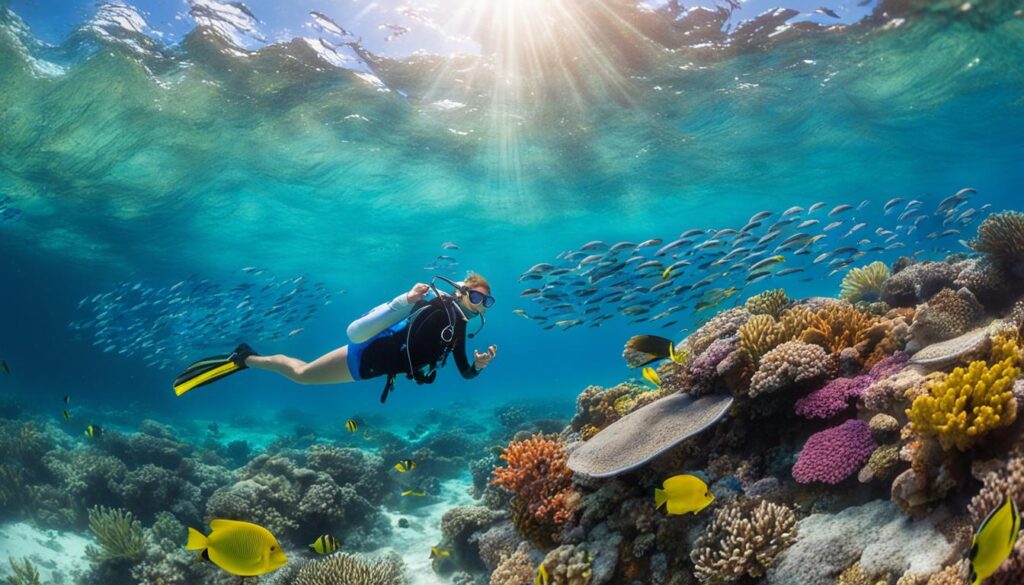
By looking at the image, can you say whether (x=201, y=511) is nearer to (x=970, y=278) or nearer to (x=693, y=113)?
(x=970, y=278)

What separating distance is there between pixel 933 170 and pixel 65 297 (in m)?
67.6

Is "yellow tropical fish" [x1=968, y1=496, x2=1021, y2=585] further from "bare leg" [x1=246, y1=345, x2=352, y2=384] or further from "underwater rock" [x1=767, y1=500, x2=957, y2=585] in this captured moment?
"bare leg" [x1=246, y1=345, x2=352, y2=384]

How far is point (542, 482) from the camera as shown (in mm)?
5785

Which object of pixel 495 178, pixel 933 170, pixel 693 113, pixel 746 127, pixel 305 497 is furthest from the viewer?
pixel 933 170

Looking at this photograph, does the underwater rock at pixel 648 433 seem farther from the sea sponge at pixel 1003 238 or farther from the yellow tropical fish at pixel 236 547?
the sea sponge at pixel 1003 238

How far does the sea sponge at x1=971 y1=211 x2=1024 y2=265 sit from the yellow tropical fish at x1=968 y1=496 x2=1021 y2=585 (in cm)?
568

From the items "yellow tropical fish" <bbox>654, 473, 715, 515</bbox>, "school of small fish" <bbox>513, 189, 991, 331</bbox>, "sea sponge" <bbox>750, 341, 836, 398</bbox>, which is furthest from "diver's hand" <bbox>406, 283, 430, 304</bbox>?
"school of small fish" <bbox>513, 189, 991, 331</bbox>

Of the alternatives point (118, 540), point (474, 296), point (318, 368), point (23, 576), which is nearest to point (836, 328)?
point (474, 296)

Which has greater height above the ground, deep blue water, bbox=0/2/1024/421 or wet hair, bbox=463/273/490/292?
deep blue water, bbox=0/2/1024/421

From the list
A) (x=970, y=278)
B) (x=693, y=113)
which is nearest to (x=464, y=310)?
→ (x=970, y=278)

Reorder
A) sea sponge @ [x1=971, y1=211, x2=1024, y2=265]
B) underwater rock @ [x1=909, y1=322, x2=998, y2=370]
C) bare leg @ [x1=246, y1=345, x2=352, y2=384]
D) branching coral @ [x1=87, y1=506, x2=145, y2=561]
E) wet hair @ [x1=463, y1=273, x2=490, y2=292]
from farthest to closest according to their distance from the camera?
branching coral @ [x1=87, y1=506, x2=145, y2=561] < bare leg @ [x1=246, y1=345, x2=352, y2=384] < wet hair @ [x1=463, y1=273, x2=490, y2=292] < sea sponge @ [x1=971, y1=211, x2=1024, y2=265] < underwater rock @ [x1=909, y1=322, x2=998, y2=370]

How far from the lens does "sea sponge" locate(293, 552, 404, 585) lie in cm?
721

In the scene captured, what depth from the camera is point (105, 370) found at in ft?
143

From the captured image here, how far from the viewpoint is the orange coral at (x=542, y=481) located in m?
5.49
